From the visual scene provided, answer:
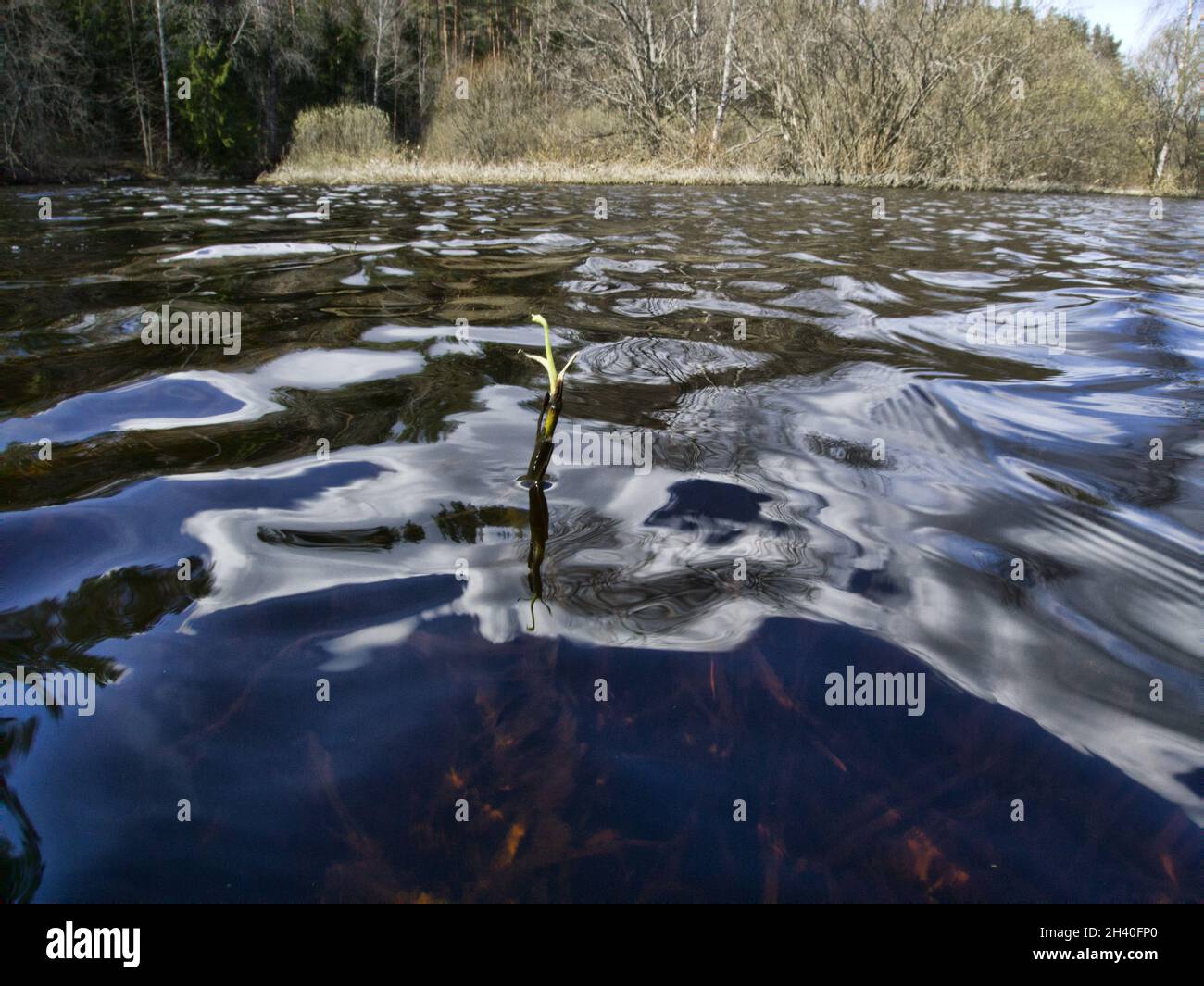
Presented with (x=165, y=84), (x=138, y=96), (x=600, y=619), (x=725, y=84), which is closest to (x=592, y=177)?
(x=725, y=84)

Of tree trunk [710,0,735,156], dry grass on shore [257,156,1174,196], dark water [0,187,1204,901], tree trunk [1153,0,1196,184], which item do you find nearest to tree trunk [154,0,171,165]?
dry grass on shore [257,156,1174,196]

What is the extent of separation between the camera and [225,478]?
6.70ft

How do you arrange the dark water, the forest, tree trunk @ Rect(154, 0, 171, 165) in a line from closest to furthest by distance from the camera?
the dark water < the forest < tree trunk @ Rect(154, 0, 171, 165)

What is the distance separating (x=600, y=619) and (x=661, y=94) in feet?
80.3

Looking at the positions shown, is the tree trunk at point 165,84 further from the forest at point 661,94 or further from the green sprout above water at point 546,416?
Result: the green sprout above water at point 546,416

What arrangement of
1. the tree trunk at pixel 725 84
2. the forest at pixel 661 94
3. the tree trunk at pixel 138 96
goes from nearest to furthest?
the forest at pixel 661 94
the tree trunk at pixel 725 84
the tree trunk at pixel 138 96

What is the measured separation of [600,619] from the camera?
5.02 ft

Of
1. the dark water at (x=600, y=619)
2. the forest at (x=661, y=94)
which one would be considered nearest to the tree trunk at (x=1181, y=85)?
the forest at (x=661, y=94)

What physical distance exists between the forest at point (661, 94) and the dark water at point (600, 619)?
17427 mm

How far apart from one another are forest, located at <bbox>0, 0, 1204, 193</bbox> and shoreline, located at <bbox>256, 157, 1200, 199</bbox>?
26 centimetres

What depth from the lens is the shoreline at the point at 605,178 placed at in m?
17.9

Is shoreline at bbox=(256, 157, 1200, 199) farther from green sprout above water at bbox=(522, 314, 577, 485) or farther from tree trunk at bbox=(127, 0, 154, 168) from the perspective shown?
green sprout above water at bbox=(522, 314, 577, 485)

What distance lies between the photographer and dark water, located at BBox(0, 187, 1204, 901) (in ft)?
3.54
